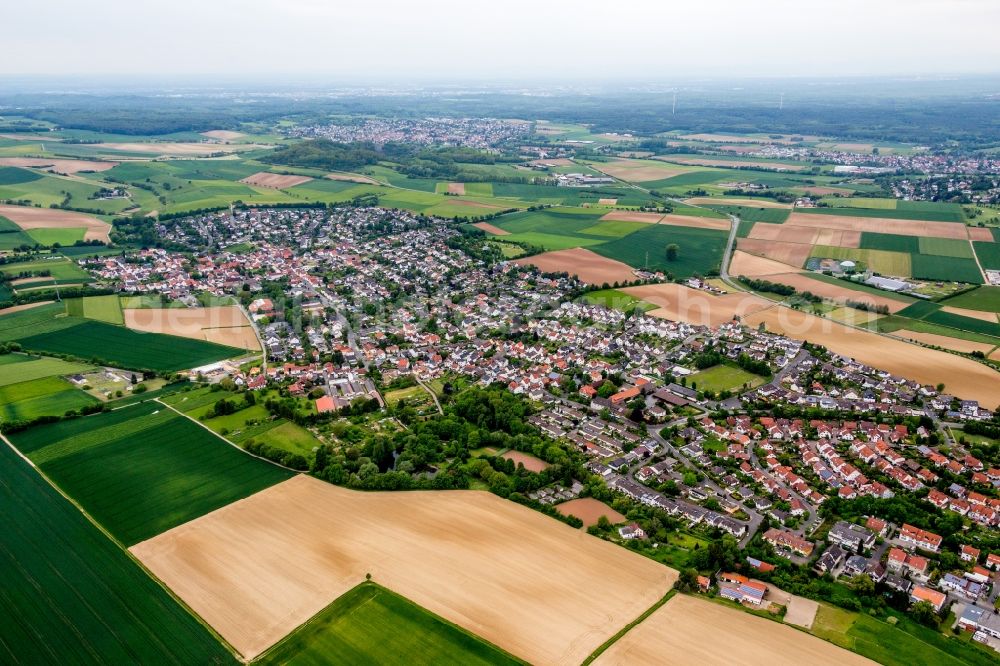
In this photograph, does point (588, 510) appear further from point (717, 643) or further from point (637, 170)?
point (637, 170)

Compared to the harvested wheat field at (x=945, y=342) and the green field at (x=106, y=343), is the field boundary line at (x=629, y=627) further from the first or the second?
the harvested wheat field at (x=945, y=342)

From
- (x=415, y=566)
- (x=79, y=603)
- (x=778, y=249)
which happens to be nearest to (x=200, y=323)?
(x=79, y=603)

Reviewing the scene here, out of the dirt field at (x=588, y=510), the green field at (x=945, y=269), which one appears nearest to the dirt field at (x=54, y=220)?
the dirt field at (x=588, y=510)

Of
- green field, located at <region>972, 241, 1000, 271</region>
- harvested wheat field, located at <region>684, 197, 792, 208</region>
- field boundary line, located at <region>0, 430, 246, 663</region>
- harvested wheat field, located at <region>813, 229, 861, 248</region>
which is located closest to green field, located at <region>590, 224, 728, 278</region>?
harvested wheat field, located at <region>813, 229, 861, 248</region>

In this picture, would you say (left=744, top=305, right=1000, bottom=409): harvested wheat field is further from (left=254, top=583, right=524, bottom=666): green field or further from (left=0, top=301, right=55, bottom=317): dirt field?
(left=0, top=301, right=55, bottom=317): dirt field

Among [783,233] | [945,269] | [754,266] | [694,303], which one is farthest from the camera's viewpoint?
[783,233]

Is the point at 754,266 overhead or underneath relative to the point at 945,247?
underneath

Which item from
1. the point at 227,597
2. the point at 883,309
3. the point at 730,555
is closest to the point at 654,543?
the point at 730,555
